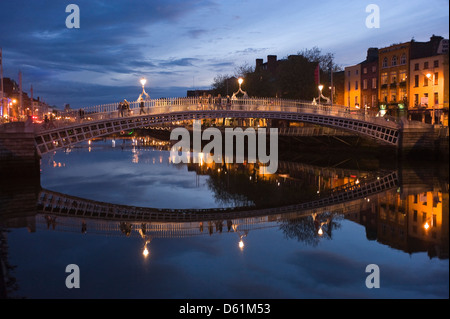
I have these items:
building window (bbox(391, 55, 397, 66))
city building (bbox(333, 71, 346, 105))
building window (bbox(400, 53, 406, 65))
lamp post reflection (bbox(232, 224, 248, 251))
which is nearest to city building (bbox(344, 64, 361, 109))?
city building (bbox(333, 71, 346, 105))

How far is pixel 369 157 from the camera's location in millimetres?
34938

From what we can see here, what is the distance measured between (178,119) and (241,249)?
16825mm

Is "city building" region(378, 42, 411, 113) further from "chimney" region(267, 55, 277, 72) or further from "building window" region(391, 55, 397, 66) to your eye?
"chimney" region(267, 55, 277, 72)

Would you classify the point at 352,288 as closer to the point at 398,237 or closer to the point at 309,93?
the point at 398,237

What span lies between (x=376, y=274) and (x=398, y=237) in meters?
3.17

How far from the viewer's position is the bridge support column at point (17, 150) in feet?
69.1

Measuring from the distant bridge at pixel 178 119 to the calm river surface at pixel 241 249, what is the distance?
5.42 meters

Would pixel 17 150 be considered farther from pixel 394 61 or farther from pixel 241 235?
pixel 394 61

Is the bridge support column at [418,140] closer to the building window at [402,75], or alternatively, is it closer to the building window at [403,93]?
the building window at [403,93]

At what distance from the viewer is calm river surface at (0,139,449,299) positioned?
765 cm

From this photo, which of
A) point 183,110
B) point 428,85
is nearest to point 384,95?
point 428,85

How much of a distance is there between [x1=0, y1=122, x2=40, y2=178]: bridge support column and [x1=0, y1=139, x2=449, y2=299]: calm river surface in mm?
3421

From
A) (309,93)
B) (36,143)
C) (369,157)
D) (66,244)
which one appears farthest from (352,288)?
(309,93)

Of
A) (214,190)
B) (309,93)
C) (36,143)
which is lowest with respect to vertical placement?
(214,190)
